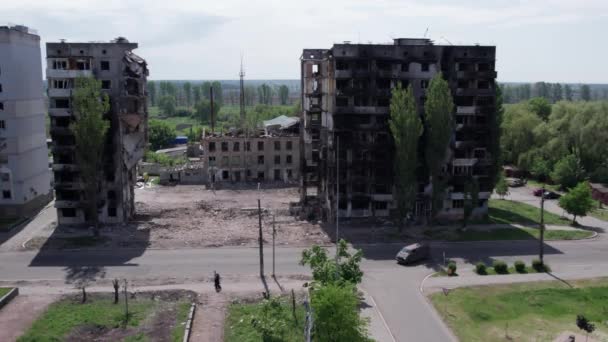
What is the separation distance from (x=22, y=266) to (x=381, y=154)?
121ft

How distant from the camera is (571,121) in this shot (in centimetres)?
9338

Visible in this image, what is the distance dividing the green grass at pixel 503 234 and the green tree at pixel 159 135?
327ft

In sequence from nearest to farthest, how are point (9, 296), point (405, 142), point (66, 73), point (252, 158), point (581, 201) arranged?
1. point (9, 296)
2. point (405, 142)
3. point (66, 73)
4. point (581, 201)
5. point (252, 158)

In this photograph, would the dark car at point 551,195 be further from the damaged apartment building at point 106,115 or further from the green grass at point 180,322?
the green grass at point 180,322

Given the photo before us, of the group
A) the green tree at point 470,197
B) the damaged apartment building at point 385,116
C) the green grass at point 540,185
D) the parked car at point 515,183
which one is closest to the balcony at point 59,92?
the damaged apartment building at point 385,116

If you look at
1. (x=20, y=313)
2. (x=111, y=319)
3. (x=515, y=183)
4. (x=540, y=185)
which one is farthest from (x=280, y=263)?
(x=540, y=185)

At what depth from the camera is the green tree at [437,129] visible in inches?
2239

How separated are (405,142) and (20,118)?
44.6m

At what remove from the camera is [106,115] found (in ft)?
192

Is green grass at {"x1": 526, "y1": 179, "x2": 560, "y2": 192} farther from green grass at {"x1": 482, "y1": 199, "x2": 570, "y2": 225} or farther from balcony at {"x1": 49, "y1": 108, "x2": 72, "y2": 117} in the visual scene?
balcony at {"x1": 49, "y1": 108, "x2": 72, "y2": 117}

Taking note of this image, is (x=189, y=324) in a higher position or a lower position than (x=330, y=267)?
lower

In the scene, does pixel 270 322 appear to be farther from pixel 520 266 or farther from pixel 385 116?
pixel 385 116

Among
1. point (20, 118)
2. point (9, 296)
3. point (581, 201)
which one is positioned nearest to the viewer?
point (9, 296)

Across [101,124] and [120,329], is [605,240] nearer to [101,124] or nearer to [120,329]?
[120,329]
